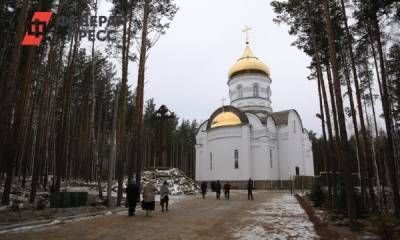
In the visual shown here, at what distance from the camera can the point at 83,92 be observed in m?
28.7

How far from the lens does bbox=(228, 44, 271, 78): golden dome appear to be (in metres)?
41.8

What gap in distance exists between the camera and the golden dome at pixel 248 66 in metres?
41.8

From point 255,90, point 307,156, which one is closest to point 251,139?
point 255,90

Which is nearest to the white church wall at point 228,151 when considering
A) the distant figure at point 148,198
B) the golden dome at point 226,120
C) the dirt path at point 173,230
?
the golden dome at point 226,120

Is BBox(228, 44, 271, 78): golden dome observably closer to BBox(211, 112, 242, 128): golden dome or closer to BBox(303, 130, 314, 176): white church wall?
BBox(211, 112, 242, 128): golden dome

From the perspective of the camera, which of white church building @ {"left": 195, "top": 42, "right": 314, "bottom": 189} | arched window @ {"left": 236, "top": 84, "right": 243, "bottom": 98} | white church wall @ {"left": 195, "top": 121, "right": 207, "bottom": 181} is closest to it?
white church building @ {"left": 195, "top": 42, "right": 314, "bottom": 189}

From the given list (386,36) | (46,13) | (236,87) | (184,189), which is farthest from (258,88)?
(46,13)

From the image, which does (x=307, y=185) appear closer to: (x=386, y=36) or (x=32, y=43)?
(x=386, y=36)

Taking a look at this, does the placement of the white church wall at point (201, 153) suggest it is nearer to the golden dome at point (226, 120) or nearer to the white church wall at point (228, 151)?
the white church wall at point (228, 151)

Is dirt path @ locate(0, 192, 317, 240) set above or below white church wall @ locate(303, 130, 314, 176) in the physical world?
below

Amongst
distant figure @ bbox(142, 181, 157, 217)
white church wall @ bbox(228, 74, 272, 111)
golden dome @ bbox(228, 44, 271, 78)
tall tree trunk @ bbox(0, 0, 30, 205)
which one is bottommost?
distant figure @ bbox(142, 181, 157, 217)

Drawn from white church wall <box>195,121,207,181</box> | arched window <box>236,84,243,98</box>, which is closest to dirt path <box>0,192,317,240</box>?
white church wall <box>195,121,207,181</box>

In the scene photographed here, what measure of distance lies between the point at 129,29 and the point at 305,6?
28.2 ft

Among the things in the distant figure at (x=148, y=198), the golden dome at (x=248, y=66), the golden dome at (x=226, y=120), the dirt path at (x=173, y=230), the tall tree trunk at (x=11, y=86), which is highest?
the golden dome at (x=248, y=66)
